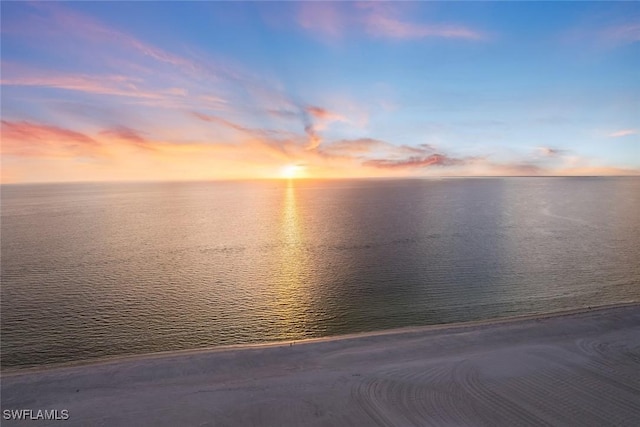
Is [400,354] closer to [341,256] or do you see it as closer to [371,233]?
[341,256]

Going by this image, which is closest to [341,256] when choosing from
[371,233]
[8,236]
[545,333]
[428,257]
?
[428,257]

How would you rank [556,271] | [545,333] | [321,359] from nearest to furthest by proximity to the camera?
[321,359], [545,333], [556,271]

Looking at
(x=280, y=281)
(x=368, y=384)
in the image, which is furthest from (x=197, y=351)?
(x=280, y=281)

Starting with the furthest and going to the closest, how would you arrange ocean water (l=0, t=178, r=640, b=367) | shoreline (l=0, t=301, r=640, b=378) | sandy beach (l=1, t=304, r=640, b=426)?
ocean water (l=0, t=178, r=640, b=367)
shoreline (l=0, t=301, r=640, b=378)
sandy beach (l=1, t=304, r=640, b=426)

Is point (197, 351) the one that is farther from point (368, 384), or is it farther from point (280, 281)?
point (280, 281)

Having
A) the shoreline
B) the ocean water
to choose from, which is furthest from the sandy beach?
the ocean water

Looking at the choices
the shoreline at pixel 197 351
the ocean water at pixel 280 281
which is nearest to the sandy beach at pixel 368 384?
the shoreline at pixel 197 351

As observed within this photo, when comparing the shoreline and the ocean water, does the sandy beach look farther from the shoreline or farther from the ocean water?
the ocean water

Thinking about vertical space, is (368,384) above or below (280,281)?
above
